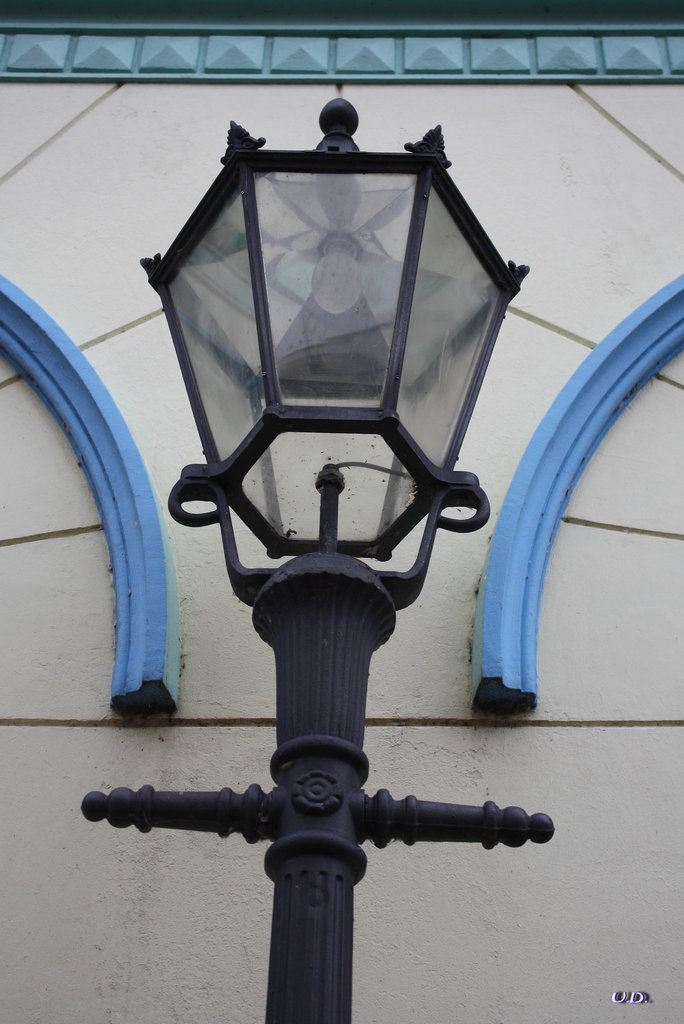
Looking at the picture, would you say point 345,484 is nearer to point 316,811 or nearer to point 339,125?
point 316,811

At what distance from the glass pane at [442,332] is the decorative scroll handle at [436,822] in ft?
1.76

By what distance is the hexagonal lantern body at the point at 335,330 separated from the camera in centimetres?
167

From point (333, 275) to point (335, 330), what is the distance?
99 mm

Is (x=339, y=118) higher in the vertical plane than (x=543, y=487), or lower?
higher

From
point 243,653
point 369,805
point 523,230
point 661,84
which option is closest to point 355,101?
point 523,230

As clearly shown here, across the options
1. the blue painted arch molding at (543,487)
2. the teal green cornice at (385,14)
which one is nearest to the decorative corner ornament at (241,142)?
the blue painted arch molding at (543,487)

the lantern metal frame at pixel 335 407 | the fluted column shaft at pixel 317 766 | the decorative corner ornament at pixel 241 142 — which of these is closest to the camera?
the fluted column shaft at pixel 317 766

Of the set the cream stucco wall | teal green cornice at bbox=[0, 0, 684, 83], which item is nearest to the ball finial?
the cream stucco wall

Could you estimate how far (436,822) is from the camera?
4.65ft

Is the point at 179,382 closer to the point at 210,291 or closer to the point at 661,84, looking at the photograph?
the point at 210,291

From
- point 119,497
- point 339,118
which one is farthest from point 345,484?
point 119,497

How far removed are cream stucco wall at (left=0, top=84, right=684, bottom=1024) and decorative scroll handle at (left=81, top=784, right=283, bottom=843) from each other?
0.67 m

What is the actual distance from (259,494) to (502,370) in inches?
52.5

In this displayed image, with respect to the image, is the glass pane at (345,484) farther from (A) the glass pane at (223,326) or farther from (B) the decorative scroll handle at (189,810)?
(B) the decorative scroll handle at (189,810)
